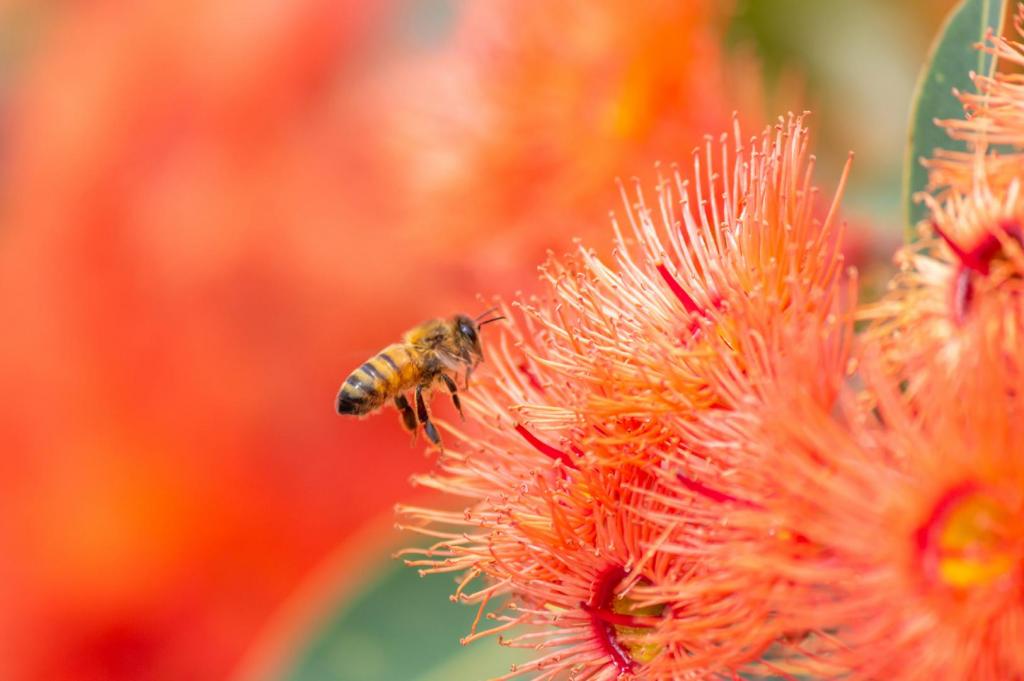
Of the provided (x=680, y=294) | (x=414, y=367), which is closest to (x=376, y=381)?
(x=414, y=367)

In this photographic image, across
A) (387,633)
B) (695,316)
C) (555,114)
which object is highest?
(555,114)

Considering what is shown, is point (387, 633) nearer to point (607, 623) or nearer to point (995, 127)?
point (607, 623)

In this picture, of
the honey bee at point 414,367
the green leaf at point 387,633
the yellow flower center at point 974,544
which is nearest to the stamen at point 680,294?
the yellow flower center at point 974,544

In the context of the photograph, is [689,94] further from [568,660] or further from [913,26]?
[568,660]

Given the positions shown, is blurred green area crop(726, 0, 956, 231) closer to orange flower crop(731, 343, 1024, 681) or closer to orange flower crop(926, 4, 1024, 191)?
orange flower crop(926, 4, 1024, 191)

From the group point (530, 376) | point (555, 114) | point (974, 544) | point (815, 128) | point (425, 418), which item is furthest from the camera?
point (815, 128)

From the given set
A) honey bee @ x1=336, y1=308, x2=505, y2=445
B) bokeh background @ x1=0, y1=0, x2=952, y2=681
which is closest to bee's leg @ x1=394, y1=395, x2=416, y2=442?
honey bee @ x1=336, y1=308, x2=505, y2=445
